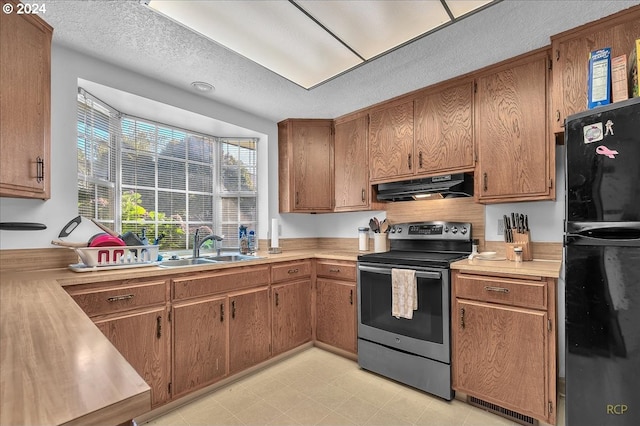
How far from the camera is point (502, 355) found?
73.3 inches

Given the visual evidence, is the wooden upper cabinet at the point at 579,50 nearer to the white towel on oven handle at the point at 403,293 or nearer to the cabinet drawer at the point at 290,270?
the white towel on oven handle at the point at 403,293

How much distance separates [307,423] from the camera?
1.84 meters

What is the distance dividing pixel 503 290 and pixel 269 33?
2151 mm

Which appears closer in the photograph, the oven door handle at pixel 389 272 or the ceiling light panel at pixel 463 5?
the ceiling light panel at pixel 463 5

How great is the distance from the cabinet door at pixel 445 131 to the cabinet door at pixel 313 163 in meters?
1.04

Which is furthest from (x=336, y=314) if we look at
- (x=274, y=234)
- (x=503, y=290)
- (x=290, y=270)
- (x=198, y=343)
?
(x=503, y=290)

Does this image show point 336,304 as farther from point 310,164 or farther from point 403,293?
point 310,164

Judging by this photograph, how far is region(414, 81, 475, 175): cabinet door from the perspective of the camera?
2.36 meters

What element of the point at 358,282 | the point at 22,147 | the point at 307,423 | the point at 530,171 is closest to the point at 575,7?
the point at 530,171

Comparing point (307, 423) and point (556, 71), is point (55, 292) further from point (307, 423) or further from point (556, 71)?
point (556, 71)

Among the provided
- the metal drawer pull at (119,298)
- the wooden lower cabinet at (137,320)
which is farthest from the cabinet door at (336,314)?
the metal drawer pull at (119,298)

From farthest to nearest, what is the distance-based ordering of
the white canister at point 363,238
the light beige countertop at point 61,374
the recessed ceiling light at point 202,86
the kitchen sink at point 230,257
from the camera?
1. the white canister at point 363,238
2. the kitchen sink at point 230,257
3. the recessed ceiling light at point 202,86
4. the light beige countertop at point 61,374

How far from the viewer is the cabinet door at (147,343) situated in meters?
1.77

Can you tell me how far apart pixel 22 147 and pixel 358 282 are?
239 centimetres
